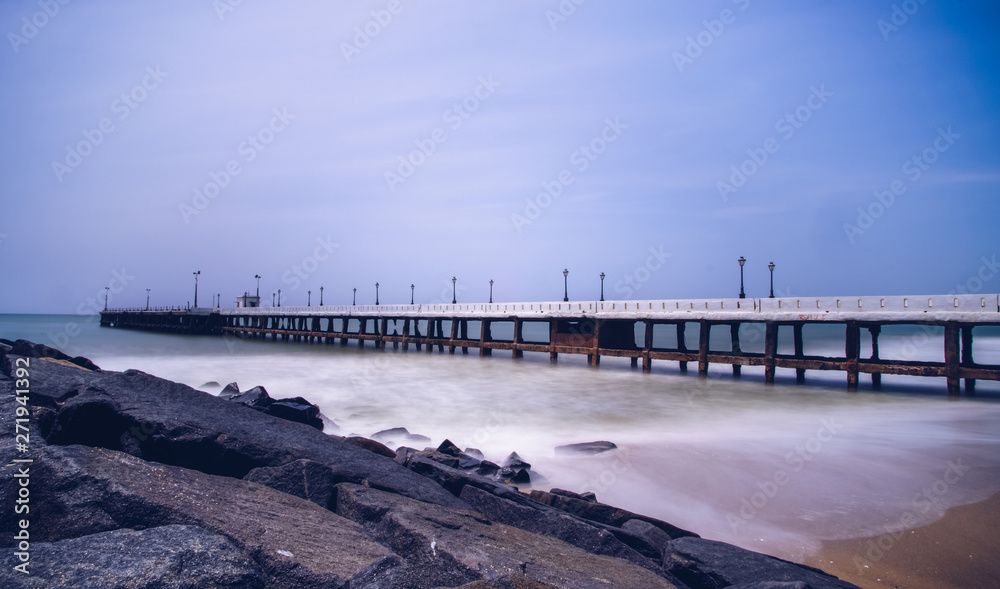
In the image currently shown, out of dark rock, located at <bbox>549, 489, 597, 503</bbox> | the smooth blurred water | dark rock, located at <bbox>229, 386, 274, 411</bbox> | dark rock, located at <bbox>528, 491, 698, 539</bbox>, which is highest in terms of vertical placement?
dark rock, located at <bbox>229, 386, 274, 411</bbox>

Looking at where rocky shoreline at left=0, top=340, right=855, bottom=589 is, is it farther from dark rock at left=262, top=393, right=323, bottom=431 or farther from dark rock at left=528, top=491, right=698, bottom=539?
dark rock at left=262, top=393, right=323, bottom=431

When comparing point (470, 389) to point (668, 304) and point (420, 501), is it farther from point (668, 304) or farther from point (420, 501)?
point (420, 501)

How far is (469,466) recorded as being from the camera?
29.0ft

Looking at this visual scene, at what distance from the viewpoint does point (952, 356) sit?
18484 mm

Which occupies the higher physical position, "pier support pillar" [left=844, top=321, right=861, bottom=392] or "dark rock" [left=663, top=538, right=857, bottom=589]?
"pier support pillar" [left=844, top=321, right=861, bottom=392]

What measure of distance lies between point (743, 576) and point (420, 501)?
10.1 feet

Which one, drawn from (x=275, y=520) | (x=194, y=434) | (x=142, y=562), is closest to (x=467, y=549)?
(x=275, y=520)

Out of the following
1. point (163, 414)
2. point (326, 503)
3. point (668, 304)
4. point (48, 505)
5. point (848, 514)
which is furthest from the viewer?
point (668, 304)

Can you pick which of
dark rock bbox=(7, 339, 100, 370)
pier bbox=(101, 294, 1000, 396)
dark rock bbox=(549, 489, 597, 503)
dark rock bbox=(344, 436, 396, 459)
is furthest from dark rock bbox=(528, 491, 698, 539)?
pier bbox=(101, 294, 1000, 396)

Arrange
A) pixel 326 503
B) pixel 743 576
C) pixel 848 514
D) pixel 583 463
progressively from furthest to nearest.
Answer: pixel 583 463 < pixel 848 514 < pixel 326 503 < pixel 743 576

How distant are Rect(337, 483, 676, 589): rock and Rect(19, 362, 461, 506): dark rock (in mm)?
691

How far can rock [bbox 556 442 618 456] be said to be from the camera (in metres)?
10.8

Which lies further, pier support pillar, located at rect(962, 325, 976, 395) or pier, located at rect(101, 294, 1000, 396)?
pier support pillar, located at rect(962, 325, 976, 395)

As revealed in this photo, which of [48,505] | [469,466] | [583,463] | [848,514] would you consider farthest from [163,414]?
[848,514]
